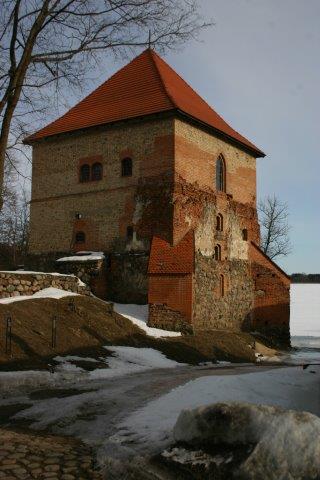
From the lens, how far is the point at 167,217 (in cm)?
2100

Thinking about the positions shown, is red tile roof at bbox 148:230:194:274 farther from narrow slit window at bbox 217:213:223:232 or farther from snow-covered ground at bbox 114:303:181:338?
narrow slit window at bbox 217:213:223:232

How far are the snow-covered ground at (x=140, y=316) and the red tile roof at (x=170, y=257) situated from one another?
165 cm

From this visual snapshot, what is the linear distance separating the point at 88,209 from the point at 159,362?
9.49m

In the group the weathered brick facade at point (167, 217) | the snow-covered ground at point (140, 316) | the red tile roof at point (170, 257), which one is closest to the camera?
the snow-covered ground at point (140, 316)

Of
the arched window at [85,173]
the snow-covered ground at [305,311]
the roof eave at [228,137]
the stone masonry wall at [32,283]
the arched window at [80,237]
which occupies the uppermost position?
the roof eave at [228,137]

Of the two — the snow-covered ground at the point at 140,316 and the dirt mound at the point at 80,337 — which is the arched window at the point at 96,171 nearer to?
the snow-covered ground at the point at 140,316

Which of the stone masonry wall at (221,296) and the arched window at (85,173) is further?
the arched window at (85,173)

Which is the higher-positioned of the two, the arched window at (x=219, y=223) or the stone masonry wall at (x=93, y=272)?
the arched window at (x=219, y=223)

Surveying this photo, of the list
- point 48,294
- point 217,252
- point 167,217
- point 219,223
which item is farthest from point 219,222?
point 48,294

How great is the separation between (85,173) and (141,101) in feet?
13.4

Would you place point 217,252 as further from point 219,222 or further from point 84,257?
point 84,257

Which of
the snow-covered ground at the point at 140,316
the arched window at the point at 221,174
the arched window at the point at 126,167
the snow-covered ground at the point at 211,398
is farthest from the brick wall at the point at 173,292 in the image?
the snow-covered ground at the point at 211,398

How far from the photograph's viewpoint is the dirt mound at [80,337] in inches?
522

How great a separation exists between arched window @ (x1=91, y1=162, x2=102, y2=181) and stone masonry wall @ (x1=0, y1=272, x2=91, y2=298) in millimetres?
5428
